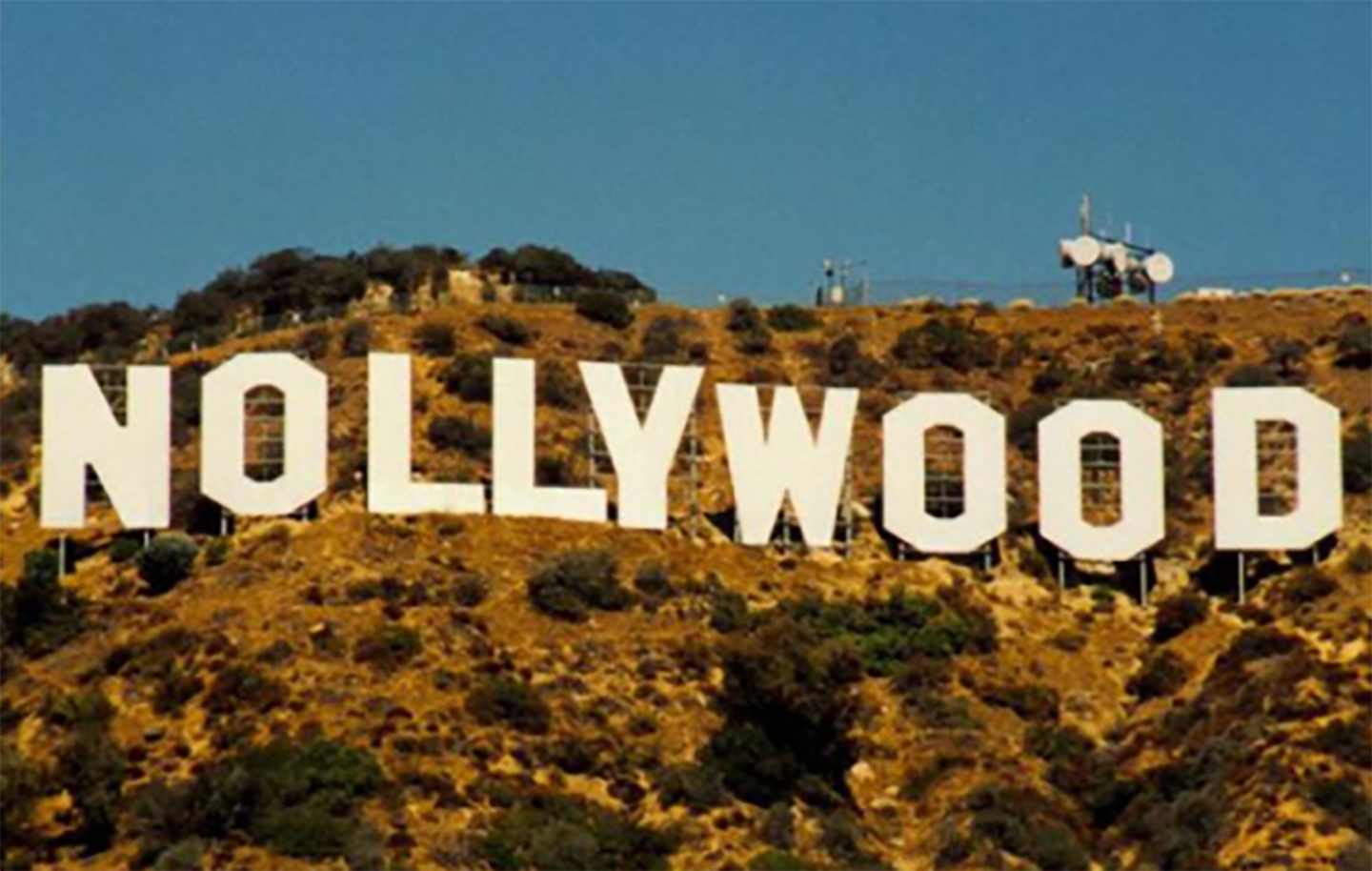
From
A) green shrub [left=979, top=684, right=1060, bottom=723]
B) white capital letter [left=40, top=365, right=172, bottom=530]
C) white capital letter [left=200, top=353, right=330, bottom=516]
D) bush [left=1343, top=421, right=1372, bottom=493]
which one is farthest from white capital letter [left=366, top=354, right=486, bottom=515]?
bush [left=1343, top=421, right=1372, bottom=493]

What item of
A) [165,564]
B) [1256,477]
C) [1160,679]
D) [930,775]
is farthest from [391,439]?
[1256,477]

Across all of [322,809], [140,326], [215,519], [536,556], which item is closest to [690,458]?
[536,556]

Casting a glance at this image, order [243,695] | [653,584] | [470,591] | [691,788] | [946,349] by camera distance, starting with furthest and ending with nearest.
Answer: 1. [946,349]
2. [653,584]
3. [470,591]
4. [243,695]
5. [691,788]

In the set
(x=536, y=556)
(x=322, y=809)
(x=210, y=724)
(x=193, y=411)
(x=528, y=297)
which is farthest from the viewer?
(x=528, y=297)

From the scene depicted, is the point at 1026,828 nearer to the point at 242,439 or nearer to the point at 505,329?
the point at 242,439

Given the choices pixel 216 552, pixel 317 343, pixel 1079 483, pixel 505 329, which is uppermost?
pixel 505 329

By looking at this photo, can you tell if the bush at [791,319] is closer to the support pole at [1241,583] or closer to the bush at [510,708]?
the support pole at [1241,583]

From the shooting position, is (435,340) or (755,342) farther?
(755,342)

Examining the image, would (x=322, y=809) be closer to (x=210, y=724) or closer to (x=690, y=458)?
(x=210, y=724)
